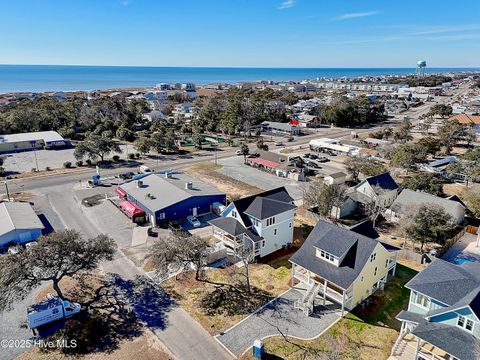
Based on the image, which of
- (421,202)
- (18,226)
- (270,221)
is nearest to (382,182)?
(421,202)

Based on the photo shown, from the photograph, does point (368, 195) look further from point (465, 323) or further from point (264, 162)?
point (465, 323)

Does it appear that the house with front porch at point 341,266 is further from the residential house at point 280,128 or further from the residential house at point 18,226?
the residential house at point 280,128

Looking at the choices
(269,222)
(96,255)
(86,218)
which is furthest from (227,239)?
(86,218)

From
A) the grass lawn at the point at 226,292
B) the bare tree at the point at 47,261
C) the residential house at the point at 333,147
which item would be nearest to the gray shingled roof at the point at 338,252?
the grass lawn at the point at 226,292

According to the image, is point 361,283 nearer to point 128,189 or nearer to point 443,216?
point 443,216

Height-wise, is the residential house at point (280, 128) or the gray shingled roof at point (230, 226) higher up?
the residential house at point (280, 128)

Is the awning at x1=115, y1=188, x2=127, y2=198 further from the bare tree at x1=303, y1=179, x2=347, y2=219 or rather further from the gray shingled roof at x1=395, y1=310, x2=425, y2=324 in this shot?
the gray shingled roof at x1=395, y1=310, x2=425, y2=324

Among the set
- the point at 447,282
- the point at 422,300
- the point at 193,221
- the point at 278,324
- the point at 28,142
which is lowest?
the point at 278,324
